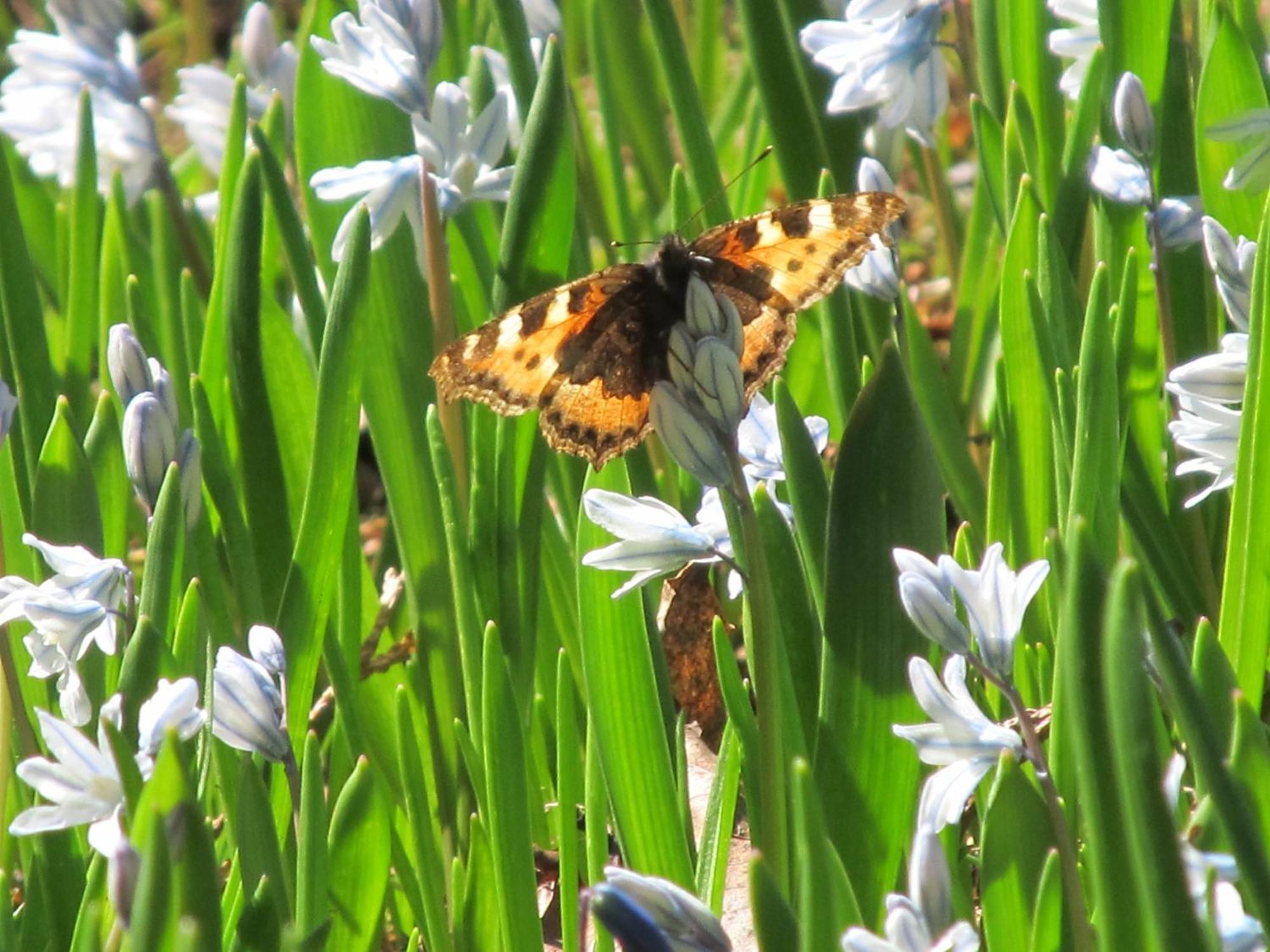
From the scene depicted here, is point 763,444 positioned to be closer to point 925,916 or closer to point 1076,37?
point 925,916

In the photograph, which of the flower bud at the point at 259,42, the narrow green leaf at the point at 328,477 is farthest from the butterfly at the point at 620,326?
the flower bud at the point at 259,42

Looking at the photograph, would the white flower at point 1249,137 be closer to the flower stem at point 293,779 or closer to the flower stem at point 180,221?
the flower stem at point 293,779

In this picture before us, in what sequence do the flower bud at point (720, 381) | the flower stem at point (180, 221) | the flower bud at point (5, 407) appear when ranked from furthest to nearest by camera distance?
the flower stem at point (180, 221)
the flower bud at point (5, 407)
the flower bud at point (720, 381)

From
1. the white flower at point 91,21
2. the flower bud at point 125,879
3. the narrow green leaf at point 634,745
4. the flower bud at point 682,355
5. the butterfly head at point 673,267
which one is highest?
the white flower at point 91,21

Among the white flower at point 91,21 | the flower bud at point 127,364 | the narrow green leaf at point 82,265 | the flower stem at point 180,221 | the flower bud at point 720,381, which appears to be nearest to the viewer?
the flower bud at point 720,381

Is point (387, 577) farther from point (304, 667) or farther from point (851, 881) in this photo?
point (851, 881)

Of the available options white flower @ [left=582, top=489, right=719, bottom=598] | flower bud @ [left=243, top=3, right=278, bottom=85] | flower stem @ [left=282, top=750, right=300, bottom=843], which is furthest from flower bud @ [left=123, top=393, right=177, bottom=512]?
flower bud @ [left=243, top=3, right=278, bottom=85]
